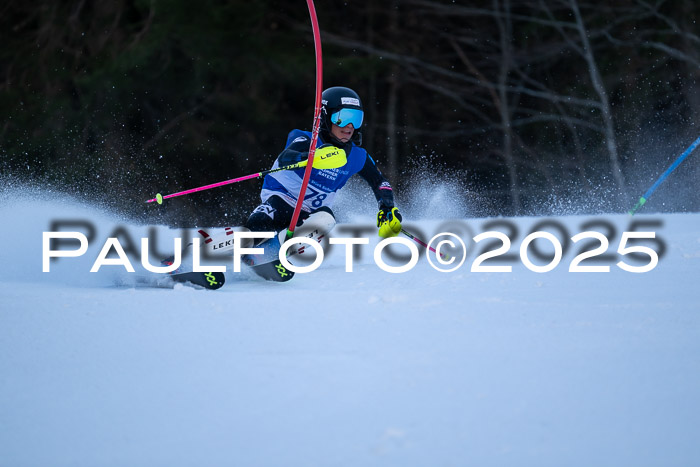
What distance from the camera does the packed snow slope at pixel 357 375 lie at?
2.41 m

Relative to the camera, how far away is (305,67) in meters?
15.8

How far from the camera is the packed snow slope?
7.91ft

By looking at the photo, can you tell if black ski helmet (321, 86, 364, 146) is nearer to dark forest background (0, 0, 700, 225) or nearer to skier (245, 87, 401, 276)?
skier (245, 87, 401, 276)

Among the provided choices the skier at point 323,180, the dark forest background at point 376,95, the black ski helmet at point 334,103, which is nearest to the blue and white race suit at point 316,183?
the skier at point 323,180

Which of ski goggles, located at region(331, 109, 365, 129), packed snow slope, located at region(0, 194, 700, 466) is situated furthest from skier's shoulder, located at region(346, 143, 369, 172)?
packed snow slope, located at region(0, 194, 700, 466)

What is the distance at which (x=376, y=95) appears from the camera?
18.0 meters

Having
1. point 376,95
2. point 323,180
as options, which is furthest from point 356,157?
point 376,95

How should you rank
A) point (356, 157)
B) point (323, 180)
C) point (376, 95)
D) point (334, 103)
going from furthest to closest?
point (376, 95) → point (356, 157) → point (323, 180) → point (334, 103)

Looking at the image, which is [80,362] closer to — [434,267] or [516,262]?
[434,267]

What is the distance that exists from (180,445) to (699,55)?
16.0 m

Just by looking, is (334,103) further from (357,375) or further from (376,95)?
(376,95)

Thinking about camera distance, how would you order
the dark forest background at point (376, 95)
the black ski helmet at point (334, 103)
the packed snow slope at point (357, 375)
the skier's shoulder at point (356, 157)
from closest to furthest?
the packed snow slope at point (357, 375) → the black ski helmet at point (334, 103) → the skier's shoulder at point (356, 157) → the dark forest background at point (376, 95)

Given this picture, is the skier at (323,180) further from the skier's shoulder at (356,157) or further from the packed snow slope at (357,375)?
the packed snow slope at (357,375)

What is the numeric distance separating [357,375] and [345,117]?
284cm
